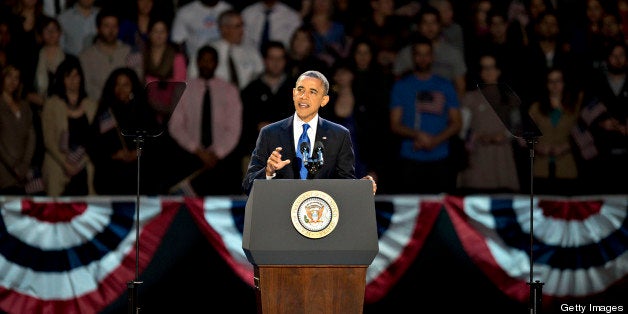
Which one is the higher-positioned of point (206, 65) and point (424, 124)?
point (206, 65)

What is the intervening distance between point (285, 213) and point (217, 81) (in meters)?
4.00

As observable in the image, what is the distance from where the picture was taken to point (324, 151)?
502cm

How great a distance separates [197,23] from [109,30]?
0.73m

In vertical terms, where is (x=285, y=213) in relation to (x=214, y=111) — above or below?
below

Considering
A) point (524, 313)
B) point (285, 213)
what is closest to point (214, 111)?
point (524, 313)

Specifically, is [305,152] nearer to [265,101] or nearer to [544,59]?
[265,101]

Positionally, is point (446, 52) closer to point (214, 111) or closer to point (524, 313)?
point (214, 111)

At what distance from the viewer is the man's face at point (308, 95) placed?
16.1 ft

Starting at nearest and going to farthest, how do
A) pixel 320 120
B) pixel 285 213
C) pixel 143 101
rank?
pixel 285 213
pixel 320 120
pixel 143 101

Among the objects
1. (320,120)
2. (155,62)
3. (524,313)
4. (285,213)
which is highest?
(155,62)

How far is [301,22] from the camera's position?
8.76 m

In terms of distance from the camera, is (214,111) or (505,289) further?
(214,111)

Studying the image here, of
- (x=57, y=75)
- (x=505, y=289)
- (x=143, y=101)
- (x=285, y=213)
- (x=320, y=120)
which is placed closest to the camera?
(x=285, y=213)

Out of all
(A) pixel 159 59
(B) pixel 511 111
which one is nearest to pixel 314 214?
(B) pixel 511 111
